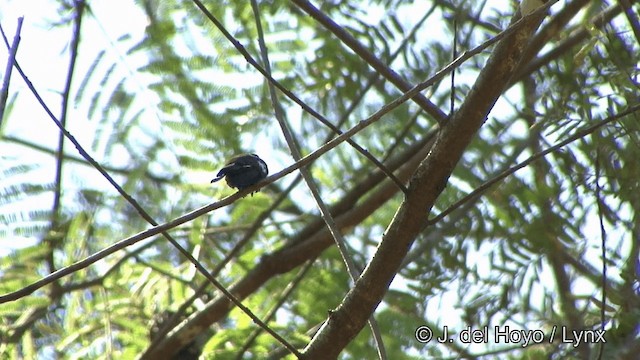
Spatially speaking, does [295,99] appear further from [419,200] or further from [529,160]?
[529,160]

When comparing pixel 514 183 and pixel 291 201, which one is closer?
pixel 514 183

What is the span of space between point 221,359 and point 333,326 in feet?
5.38

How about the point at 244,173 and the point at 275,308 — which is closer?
the point at 244,173

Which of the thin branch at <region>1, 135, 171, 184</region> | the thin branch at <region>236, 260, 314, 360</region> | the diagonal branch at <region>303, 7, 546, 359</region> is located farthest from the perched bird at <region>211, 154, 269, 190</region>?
the thin branch at <region>1, 135, 171, 184</region>

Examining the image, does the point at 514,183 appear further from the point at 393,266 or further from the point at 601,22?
the point at 393,266

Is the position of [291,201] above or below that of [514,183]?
above

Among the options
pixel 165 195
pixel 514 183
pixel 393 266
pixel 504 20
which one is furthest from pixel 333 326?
pixel 504 20

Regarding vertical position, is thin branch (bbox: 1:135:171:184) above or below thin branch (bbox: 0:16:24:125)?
above

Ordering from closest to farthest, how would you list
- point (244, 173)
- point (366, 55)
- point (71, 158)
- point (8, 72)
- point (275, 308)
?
point (8, 72) → point (366, 55) → point (244, 173) → point (275, 308) → point (71, 158)

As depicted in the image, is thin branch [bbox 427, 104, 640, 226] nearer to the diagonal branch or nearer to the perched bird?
the diagonal branch

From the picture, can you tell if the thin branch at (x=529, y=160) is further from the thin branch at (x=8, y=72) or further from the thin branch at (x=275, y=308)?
the thin branch at (x=275, y=308)

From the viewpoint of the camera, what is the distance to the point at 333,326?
320 cm

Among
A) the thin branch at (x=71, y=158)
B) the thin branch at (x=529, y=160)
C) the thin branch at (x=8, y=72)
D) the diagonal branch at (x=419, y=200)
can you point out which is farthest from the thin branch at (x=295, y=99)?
the thin branch at (x=71, y=158)

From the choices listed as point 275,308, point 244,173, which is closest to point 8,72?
point 244,173
